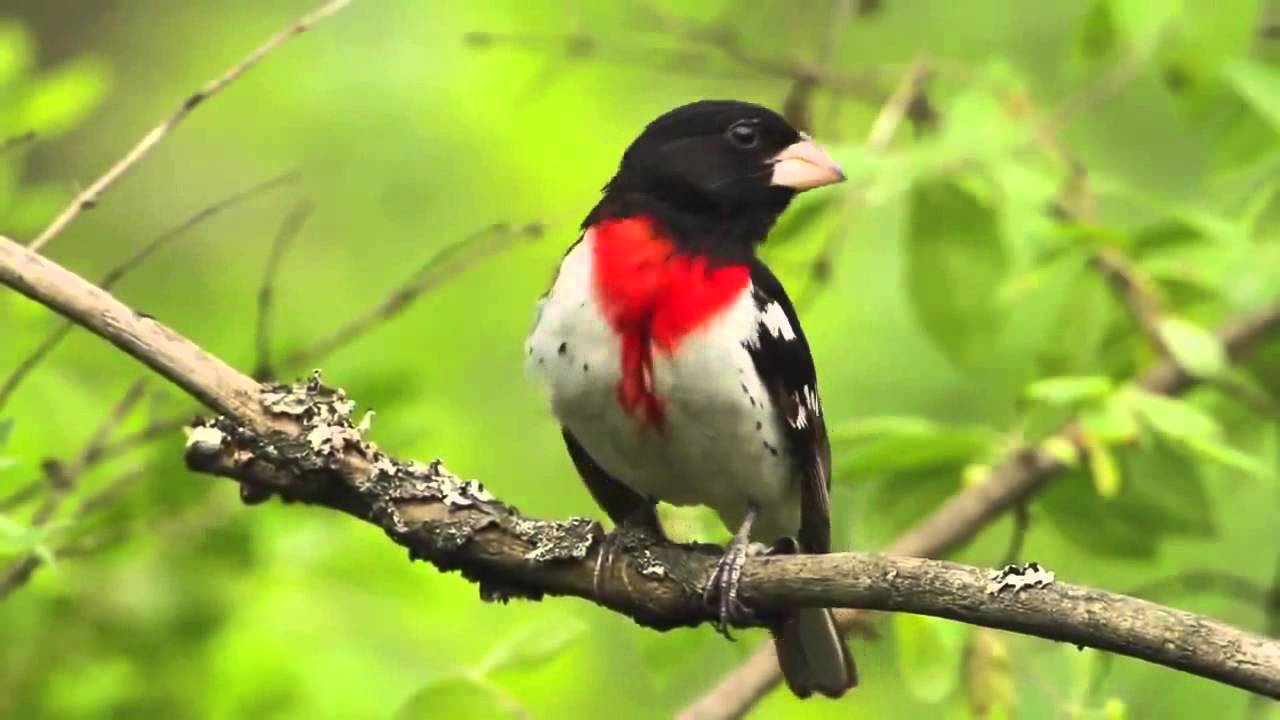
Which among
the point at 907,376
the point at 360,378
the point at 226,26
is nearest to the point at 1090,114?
the point at 907,376

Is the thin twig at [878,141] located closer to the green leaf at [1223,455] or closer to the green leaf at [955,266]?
the green leaf at [955,266]

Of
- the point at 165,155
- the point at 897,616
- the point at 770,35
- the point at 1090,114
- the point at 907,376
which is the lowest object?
the point at 897,616

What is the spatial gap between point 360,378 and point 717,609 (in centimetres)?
141

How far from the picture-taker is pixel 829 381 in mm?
6375

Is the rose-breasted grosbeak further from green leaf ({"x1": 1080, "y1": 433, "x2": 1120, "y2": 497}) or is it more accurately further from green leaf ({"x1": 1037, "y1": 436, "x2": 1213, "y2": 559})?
green leaf ({"x1": 1037, "y1": 436, "x2": 1213, "y2": 559})

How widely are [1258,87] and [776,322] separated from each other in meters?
1.30

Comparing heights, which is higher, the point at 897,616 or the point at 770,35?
the point at 770,35

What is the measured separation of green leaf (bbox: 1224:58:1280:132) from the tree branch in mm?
1708

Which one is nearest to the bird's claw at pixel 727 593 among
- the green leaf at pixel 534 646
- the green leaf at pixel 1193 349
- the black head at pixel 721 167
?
the green leaf at pixel 534 646

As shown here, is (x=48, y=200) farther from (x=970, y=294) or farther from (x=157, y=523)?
(x=970, y=294)

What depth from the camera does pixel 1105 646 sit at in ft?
7.39

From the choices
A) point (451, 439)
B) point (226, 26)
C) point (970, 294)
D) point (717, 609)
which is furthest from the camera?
point (226, 26)

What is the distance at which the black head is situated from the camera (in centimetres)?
370

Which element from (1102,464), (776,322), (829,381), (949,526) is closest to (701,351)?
(776,322)
